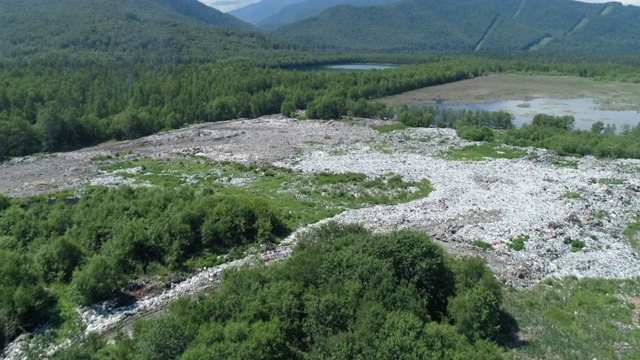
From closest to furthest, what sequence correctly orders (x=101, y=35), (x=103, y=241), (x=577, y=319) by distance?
(x=577, y=319), (x=103, y=241), (x=101, y=35)

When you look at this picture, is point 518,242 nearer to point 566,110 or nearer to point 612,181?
point 612,181

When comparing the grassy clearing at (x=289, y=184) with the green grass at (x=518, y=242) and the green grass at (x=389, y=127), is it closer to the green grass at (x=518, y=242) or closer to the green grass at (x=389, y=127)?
the green grass at (x=518, y=242)

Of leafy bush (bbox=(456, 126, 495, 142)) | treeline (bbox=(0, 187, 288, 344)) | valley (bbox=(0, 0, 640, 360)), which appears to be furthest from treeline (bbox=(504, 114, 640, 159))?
treeline (bbox=(0, 187, 288, 344))

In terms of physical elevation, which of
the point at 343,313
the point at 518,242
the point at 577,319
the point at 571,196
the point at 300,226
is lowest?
the point at 300,226

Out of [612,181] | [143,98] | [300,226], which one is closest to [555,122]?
[612,181]

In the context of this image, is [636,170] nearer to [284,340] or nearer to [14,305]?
[284,340]

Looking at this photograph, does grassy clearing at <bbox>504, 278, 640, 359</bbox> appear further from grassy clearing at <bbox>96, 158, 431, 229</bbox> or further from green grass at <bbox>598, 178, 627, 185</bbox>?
green grass at <bbox>598, 178, 627, 185</bbox>

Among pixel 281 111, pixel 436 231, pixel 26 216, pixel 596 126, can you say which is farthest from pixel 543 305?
pixel 281 111
